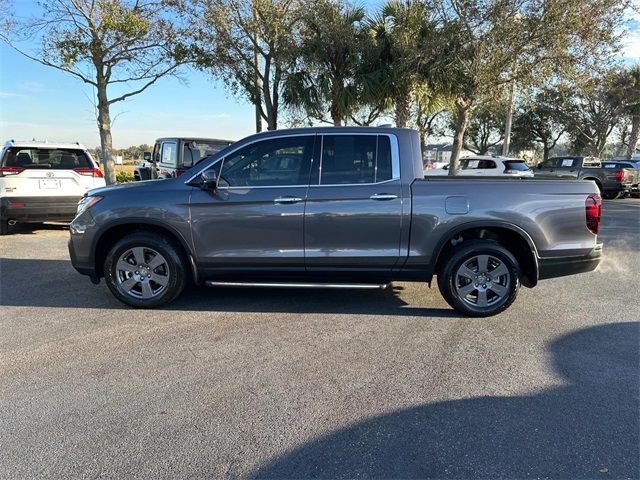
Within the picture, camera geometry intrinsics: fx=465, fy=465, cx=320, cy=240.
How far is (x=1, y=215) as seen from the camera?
852cm

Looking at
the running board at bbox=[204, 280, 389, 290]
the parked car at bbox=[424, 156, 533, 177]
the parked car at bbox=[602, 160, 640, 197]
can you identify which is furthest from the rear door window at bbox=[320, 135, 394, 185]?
the parked car at bbox=[602, 160, 640, 197]

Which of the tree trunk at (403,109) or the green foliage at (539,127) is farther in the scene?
the green foliage at (539,127)

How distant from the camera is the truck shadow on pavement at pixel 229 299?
16.4 feet

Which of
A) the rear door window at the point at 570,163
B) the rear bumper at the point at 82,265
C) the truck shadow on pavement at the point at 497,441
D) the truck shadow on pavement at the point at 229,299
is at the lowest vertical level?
the truck shadow on pavement at the point at 497,441

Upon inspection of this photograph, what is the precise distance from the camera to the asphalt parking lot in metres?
2.56

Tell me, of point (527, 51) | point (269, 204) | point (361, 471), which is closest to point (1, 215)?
point (269, 204)

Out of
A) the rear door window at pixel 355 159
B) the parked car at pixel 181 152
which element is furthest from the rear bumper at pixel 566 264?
the parked car at pixel 181 152

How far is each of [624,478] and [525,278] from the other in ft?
8.67

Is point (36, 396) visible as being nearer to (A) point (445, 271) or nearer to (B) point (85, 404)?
(B) point (85, 404)

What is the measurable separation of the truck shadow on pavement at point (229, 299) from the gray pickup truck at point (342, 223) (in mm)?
344

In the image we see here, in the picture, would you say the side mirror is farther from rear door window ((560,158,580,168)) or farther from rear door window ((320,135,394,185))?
rear door window ((560,158,580,168))

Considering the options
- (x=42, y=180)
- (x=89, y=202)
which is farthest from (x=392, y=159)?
(x=42, y=180)

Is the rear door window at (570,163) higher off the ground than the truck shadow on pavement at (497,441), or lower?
higher

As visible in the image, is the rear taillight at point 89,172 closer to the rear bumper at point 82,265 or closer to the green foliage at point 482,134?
the rear bumper at point 82,265
